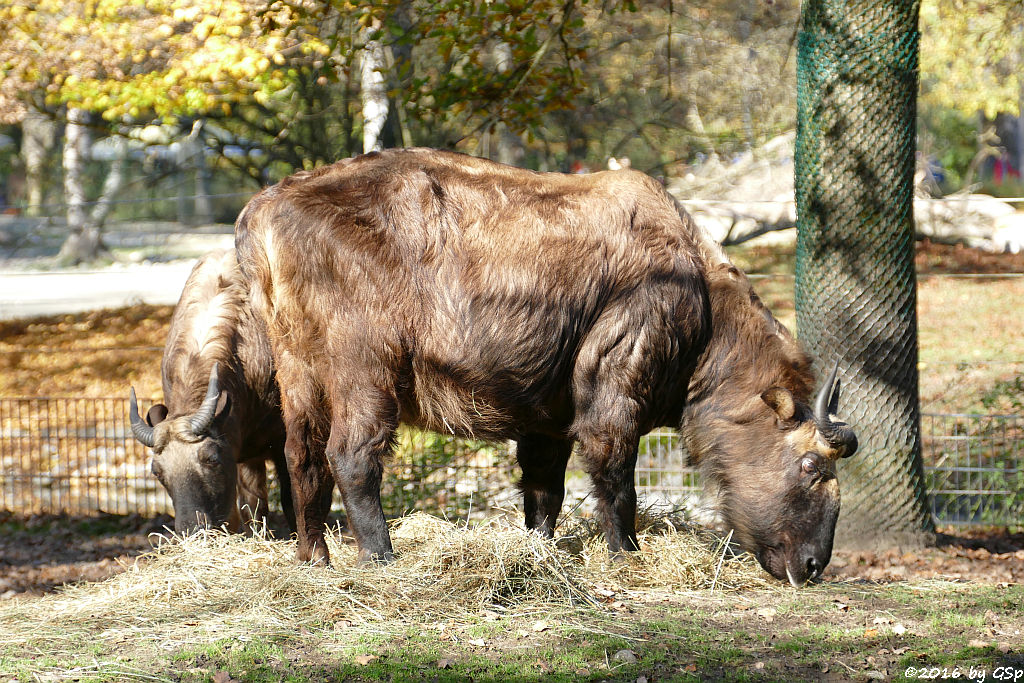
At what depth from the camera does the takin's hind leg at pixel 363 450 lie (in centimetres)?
495

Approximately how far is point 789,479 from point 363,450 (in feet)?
7.15

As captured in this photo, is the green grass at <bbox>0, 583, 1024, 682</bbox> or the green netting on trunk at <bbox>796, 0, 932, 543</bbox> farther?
the green netting on trunk at <bbox>796, 0, 932, 543</bbox>

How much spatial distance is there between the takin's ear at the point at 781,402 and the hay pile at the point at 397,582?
757 millimetres

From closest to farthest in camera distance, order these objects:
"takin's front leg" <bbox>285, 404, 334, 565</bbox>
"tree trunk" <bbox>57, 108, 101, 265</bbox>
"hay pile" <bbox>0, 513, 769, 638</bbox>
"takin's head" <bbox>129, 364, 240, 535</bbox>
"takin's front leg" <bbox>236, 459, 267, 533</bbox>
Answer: "hay pile" <bbox>0, 513, 769, 638</bbox> < "takin's front leg" <bbox>285, 404, 334, 565</bbox> < "takin's head" <bbox>129, 364, 240, 535</bbox> < "takin's front leg" <bbox>236, 459, 267, 533</bbox> < "tree trunk" <bbox>57, 108, 101, 265</bbox>

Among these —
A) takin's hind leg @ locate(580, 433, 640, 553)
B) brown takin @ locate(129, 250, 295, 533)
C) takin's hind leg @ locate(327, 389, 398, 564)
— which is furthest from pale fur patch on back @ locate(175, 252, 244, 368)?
takin's hind leg @ locate(580, 433, 640, 553)

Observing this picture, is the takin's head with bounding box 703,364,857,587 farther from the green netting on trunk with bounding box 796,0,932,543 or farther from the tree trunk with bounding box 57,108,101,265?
the tree trunk with bounding box 57,108,101,265

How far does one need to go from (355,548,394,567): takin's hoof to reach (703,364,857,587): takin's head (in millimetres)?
1832

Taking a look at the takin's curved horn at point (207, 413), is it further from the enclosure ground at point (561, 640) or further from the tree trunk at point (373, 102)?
the tree trunk at point (373, 102)

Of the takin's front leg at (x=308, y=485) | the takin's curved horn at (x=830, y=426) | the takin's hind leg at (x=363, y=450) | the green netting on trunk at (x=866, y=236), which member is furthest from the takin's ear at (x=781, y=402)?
the takin's front leg at (x=308, y=485)

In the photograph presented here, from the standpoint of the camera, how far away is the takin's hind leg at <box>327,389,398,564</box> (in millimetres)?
4949

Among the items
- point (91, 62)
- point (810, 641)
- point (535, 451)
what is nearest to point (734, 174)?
point (91, 62)

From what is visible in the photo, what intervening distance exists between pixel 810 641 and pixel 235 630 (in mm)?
2477

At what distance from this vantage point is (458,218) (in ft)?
16.8

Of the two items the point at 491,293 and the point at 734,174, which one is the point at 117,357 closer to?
the point at 491,293
